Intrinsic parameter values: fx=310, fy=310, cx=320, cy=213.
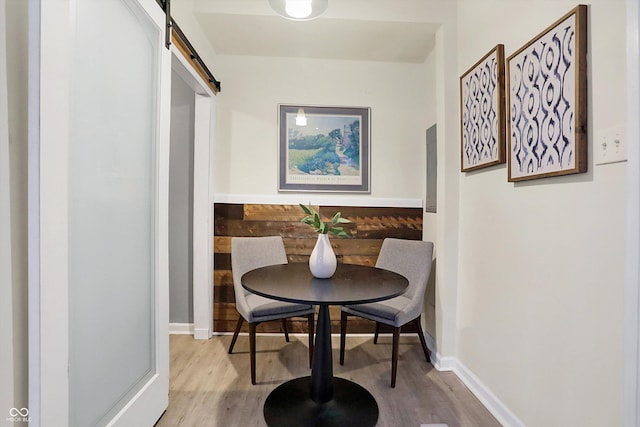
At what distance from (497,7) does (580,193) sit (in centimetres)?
121

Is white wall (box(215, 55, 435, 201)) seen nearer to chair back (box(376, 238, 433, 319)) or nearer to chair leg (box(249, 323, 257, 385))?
chair back (box(376, 238, 433, 319))

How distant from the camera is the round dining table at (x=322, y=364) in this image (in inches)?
58.2

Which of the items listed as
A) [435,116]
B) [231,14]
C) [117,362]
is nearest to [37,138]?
[117,362]

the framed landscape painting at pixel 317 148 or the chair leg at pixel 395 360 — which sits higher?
the framed landscape painting at pixel 317 148

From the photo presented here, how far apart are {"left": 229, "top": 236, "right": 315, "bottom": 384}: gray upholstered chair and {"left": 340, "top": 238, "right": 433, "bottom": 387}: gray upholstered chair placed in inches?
14.8

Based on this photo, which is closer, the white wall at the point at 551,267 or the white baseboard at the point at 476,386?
the white wall at the point at 551,267

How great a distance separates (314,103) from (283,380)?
2213 millimetres

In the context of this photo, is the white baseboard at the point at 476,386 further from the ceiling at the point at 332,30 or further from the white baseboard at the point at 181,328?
the ceiling at the point at 332,30

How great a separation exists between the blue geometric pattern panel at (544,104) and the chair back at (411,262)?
843mm

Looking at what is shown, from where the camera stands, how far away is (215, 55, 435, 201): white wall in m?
2.76

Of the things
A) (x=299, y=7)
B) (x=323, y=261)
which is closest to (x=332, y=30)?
(x=299, y=7)

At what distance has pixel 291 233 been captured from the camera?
8.91 feet

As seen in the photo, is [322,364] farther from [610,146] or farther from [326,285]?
[610,146]

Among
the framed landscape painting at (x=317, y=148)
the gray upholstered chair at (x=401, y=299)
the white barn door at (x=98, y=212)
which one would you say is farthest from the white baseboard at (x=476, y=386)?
the white barn door at (x=98, y=212)
